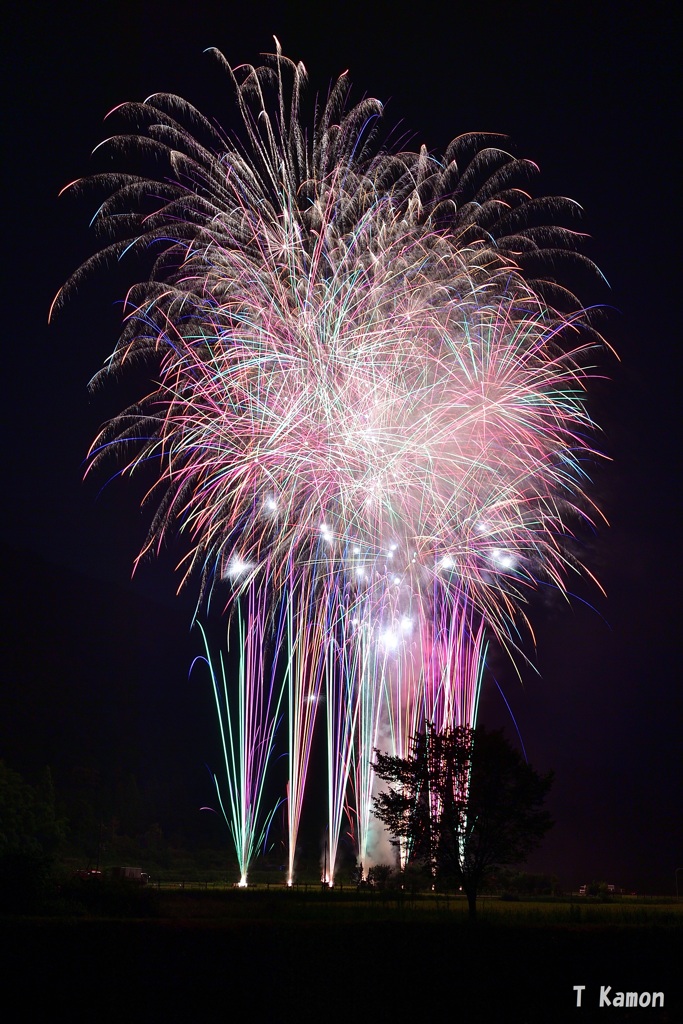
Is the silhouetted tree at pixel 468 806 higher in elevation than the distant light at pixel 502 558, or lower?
lower

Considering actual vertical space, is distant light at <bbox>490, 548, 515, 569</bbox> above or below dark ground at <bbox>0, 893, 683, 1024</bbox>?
above

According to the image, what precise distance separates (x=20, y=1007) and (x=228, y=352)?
57.7ft

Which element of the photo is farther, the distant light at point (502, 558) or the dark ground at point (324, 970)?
the distant light at point (502, 558)

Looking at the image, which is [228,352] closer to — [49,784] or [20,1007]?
[20,1007]

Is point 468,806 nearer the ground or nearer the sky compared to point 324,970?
nearer the sky

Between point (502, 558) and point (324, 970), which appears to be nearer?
point (324, 970)

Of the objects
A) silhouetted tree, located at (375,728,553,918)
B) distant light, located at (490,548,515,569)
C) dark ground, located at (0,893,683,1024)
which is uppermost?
distant light, located at (490,548,515,569)

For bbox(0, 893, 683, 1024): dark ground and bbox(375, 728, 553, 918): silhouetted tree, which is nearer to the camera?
bbox(0, 893, 683, 1024): dark ground

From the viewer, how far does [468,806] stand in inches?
1078

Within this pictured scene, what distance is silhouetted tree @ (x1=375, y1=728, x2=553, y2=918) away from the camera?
27078 millimetres

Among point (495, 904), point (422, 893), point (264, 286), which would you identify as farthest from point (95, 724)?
point (264, 286)

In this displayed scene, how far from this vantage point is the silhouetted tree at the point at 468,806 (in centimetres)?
2708

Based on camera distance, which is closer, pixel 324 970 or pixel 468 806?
pixel 324 970

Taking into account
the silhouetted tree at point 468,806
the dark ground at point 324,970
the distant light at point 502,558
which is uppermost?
the distant light at point 502,558
